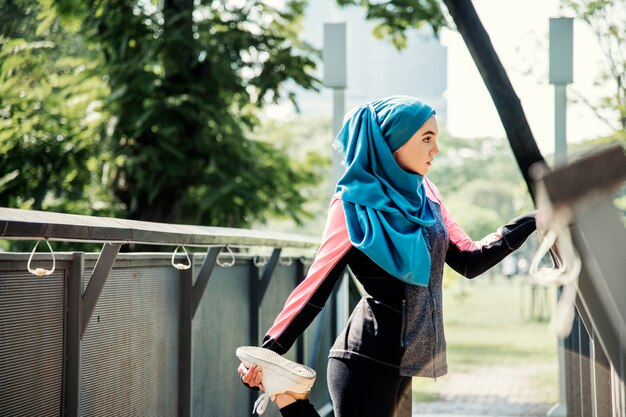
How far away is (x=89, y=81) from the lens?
1228cm

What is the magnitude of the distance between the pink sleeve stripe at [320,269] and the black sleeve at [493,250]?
415mm

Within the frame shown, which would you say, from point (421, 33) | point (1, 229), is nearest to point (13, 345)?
point (1, 229)

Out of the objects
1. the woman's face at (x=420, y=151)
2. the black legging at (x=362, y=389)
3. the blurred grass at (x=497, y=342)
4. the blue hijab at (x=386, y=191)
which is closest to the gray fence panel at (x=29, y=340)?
the black legging at (x=362, y=389)

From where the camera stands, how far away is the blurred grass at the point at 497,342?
521 inches

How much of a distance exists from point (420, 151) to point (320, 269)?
0.46m

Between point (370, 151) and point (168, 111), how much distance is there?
9.53 meters

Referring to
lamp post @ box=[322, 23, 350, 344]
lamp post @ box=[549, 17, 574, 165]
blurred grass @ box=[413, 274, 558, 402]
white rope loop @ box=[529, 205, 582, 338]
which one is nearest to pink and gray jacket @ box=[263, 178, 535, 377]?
white rope loop @ box=[529, 205, 582, 338]

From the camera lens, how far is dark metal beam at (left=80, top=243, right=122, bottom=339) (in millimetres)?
2932

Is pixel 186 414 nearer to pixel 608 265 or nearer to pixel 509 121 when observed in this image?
pixel 509 121

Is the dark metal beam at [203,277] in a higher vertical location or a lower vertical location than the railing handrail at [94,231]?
lower

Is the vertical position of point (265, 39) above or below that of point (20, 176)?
above

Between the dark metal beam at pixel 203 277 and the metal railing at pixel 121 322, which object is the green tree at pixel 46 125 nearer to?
the metal railing at pixel 121 322

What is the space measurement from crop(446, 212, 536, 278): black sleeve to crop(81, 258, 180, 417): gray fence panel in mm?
1145

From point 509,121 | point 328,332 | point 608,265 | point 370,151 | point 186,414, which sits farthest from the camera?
point 328,332
